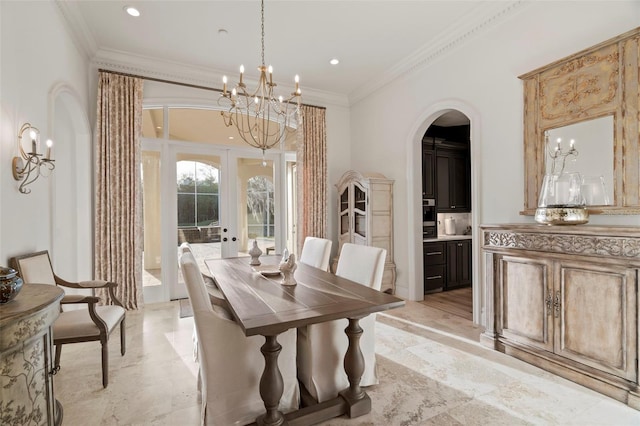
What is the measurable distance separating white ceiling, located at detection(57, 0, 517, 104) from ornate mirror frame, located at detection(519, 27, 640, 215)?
3.13 feet

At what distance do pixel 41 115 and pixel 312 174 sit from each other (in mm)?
3419

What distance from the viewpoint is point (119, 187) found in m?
4.01

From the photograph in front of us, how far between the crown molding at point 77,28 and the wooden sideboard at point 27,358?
2819 mm

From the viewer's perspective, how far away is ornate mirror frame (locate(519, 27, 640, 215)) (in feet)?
7.50

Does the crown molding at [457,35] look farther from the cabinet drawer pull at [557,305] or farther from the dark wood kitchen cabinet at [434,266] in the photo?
the cabinet drawer pull at [557,305]

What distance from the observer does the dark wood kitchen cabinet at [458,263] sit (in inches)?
196

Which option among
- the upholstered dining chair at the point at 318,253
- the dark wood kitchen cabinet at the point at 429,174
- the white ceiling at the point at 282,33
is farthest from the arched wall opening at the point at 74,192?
the dark wood kitchen cabinet at the point at 429,174

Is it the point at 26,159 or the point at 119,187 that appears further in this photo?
the point at 119,187

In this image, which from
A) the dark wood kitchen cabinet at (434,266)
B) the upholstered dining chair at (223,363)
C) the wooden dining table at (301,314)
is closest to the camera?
the wooden dining table at (301,314)

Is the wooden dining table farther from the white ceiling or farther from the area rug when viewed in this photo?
the white ceiling

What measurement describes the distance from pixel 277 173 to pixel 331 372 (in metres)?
3.69

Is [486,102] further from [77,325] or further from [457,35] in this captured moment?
[77,325]

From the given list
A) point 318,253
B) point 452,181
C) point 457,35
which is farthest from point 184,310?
point 457,35

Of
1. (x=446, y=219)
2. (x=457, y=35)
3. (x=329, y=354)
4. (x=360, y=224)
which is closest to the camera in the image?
(x=329, y=354)
